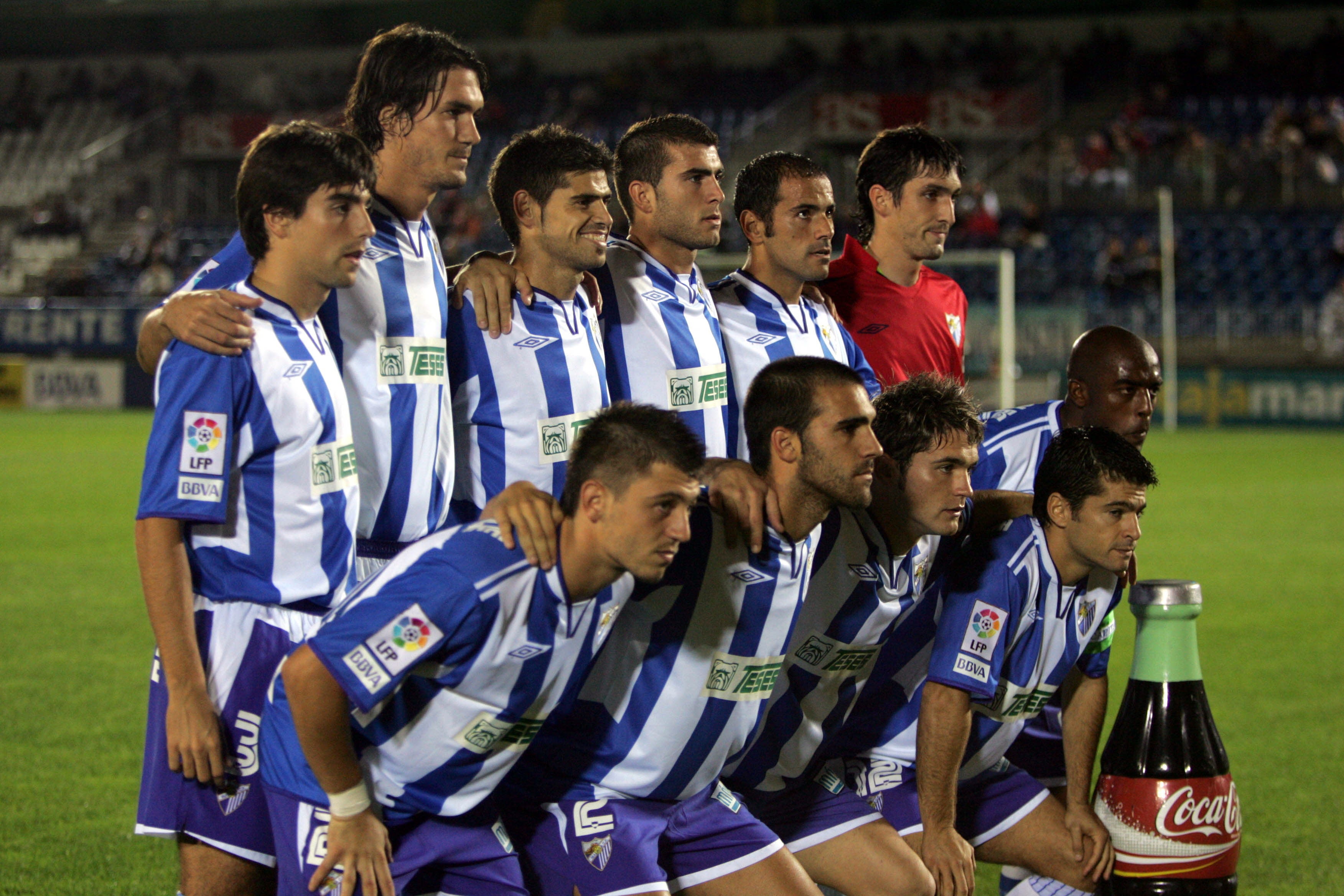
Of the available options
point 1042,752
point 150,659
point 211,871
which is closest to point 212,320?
point 211,871

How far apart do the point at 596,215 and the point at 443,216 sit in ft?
81.7

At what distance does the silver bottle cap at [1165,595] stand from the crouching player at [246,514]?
1.56 m

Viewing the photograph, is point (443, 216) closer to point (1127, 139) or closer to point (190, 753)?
point (1127, 139)

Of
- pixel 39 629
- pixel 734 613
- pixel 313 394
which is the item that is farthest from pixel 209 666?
pixel 39 629

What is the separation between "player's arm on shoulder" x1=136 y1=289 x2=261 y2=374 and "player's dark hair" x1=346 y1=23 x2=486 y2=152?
72cm

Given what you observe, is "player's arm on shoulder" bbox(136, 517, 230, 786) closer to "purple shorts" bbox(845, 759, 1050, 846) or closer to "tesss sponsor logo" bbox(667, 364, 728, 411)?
"tesss sponsor logo" bbox(667, 364, 728, 411)

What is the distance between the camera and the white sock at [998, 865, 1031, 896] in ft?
12.2

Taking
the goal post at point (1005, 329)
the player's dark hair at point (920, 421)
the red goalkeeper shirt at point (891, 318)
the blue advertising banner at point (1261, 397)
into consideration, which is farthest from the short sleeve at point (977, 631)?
the blue advertising banner at point (1261, 397)

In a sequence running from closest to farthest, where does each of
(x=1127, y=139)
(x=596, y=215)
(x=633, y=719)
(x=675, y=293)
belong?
(x=633, y=719)
(x=596, y=215)
(x=675, y=293)
(x=1127, y=139)

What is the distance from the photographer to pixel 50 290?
2709 centimetres

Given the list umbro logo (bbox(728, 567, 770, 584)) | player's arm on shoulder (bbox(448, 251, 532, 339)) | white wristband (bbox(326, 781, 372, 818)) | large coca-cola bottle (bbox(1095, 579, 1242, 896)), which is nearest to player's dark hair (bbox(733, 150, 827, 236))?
player's arm on shoulder (bbox(448, 251, 532, 339))

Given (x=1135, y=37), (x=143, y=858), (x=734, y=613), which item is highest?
(x=1135, y=37)

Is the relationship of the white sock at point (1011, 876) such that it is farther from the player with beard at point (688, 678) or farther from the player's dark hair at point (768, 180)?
the player's dark hair at point (768, 180)

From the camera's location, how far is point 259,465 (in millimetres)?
2791
